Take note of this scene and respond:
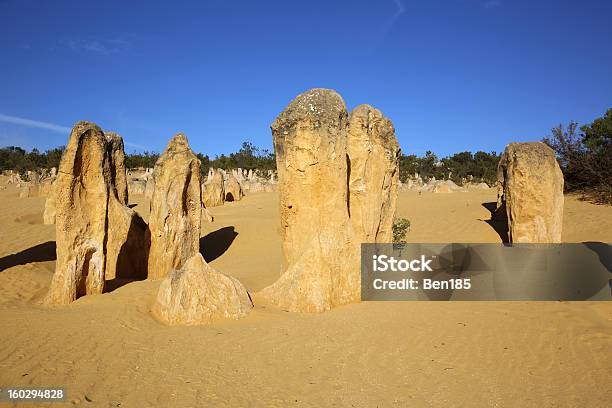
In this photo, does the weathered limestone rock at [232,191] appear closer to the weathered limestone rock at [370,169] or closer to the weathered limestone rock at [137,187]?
the weathered limestone rock at [137,187]

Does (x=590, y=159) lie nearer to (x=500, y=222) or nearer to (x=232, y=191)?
(x=500, y=222)

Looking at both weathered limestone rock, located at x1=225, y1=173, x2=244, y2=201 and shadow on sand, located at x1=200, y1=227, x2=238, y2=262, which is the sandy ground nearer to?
shadow on sand, located at x1=200, y1=227, x2=238, y2=262

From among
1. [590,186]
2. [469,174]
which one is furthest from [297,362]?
[469,174]

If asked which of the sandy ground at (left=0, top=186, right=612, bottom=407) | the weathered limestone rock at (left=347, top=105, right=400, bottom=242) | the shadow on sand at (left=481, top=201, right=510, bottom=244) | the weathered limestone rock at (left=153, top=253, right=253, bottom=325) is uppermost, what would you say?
the weathered limestone rock at (left=347, top=105, right=400, bottom=242)

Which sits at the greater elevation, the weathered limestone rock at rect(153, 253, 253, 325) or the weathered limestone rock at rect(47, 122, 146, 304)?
the weathered limestone rock at rect(47, 122, 146, 304)

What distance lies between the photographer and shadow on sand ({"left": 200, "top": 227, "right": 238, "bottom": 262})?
13993mm

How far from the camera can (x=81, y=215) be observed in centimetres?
791

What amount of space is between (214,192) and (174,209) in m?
15.1

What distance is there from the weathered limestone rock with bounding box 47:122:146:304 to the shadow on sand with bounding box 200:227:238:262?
5432mm

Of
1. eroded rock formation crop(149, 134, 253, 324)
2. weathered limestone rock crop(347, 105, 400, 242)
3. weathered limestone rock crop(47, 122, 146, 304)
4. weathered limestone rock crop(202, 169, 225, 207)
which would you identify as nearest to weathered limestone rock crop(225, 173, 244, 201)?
weathered limestone rock crop(202, 169, 225, 207)

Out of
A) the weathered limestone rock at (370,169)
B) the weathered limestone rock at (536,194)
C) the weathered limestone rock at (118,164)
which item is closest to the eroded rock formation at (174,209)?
the weathered limestone rock at (118,164)

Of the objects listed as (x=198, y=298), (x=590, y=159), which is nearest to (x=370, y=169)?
(x=198, y=298)

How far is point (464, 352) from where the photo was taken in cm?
545

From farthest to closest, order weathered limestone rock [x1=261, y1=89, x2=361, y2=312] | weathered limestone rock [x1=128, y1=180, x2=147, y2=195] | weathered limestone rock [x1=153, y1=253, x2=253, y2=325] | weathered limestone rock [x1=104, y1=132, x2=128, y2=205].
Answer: weathered limestone rock [x1=128, y1=180, x2=147, y2=195] < weathered limestone rock [x1=104, y1=132, x2=128, y2=205] < weathered limestone rock [x1=261, y1=89, x2=361, y2=312] < weathered limestone rock [x1=153, y1=253, x2=253, y2=325]
